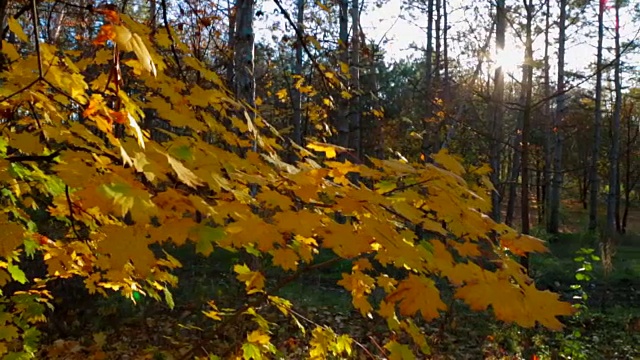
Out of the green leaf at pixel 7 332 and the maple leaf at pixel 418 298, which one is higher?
the maple leaf at pixel 418 298

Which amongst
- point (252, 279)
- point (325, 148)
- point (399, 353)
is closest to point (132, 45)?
point (325, 148)

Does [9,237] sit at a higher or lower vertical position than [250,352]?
higher

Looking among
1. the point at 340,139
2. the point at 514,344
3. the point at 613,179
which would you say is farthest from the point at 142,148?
the point at 613,179

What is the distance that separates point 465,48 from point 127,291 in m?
→ 12.7

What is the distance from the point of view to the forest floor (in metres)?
4.95

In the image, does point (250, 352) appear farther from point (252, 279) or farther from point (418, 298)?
point (418, 298)

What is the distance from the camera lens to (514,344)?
17.2 feet

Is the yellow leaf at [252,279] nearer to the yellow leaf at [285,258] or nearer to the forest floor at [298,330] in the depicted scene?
the yellow leaf at [285,258]

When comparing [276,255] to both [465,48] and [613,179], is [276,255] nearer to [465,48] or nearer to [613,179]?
[465,48]

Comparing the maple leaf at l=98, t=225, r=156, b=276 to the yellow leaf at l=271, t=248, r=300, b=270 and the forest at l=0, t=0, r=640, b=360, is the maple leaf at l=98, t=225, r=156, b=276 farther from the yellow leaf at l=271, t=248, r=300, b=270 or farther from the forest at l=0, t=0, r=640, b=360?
the yellow leaf at l=271, t=248, r=300, b=270

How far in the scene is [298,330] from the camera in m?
5.78

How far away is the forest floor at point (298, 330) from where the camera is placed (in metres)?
4.95

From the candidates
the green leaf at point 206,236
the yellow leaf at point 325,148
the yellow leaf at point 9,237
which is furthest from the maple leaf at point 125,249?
the yellow leaf at point 325,148

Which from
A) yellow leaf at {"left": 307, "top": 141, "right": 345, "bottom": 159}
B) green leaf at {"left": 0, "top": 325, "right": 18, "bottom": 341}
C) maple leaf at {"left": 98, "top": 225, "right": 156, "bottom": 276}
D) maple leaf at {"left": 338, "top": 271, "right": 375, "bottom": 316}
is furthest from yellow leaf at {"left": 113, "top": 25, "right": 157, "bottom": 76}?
green leaf at {"left": 0, "top": 325, "right": 18, "bottom": 341}
